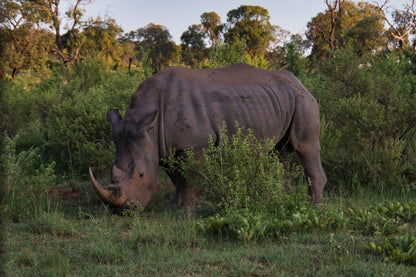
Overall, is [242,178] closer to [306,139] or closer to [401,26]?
[306,139]

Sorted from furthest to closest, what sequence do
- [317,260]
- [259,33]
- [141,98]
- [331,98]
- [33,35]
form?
[259,33], [33,35], [331,98], [141,98], [317,260]

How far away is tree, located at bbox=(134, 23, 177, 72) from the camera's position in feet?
145

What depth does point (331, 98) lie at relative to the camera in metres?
8.17

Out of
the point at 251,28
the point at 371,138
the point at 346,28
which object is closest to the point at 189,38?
the point at 251,28

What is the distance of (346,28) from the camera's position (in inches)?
1303

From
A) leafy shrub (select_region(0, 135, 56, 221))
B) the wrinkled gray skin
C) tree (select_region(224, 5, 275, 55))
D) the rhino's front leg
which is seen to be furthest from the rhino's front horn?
tree (select_region(224, 5, 275, 55))

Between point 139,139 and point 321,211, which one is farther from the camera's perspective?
point 139,139

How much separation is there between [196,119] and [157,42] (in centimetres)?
4229

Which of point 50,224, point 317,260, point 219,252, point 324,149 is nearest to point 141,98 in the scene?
point 50,224

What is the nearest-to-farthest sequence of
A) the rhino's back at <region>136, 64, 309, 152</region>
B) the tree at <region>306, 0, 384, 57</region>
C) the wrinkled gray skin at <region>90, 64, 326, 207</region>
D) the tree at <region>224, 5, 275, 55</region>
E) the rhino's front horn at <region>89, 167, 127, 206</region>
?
the rhino's front horn at <region>89, 167, 127, 206</region> < the wrinkled gray skin at <region>90, 64, 326, 207</region> < the rhino's back at <region>136, 64, 309, 152</region> < the tree at <region>306, 0, 384, 57</region> < the tree at <region>224, 5, 275, 55</region>

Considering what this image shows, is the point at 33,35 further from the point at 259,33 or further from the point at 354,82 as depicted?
the point at 259,33

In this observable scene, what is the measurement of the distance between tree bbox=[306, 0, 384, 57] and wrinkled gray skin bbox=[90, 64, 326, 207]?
22259mm

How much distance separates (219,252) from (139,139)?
1.91m

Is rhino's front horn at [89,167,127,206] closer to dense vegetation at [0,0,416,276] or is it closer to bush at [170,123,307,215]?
dense vegetation at [0,0,416,276]
